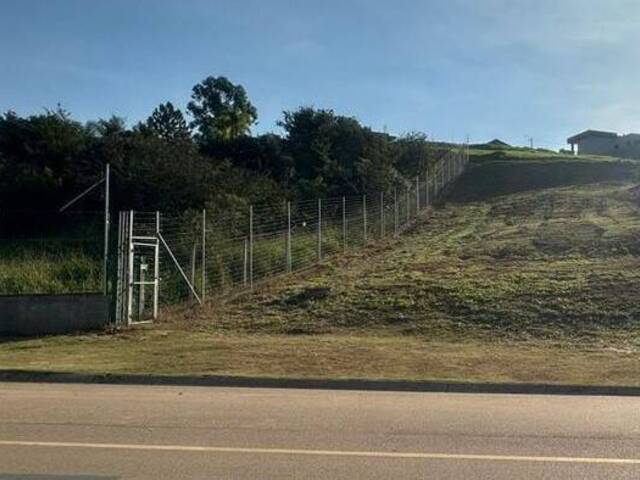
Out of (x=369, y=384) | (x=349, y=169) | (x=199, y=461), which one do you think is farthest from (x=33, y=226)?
(x=199, y=461)

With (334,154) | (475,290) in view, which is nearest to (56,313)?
(475,290)

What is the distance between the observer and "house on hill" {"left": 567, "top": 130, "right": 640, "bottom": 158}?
9365 cm

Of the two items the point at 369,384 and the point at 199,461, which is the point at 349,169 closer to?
the point at 369,384

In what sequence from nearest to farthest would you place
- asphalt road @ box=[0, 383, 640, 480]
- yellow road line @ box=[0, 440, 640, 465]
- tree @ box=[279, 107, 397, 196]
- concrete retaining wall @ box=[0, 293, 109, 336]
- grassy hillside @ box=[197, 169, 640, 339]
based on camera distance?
asphalt road @ box=[0, 383, 640, 480] → yellow road line @ box=[0, 440, 640, 465] → grassy hillside @ box=[197, 169, 640, 339] → concrete retaining wall @ box=[0, 293, 109, 336] → tree @ box=[279, 107, 397, 196]

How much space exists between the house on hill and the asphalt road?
86755 mm

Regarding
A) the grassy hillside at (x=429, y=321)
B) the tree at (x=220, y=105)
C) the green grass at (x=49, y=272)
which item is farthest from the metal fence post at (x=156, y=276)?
the tree at (x=220, y=105)

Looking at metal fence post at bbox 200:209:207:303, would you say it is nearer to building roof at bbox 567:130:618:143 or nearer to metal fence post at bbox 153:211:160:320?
metal fence post at bbox 153:211:160:320

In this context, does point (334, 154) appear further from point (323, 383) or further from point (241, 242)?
point (323, 383)

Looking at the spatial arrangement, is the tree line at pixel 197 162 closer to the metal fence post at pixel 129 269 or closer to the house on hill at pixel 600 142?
the metal fence post at pixel 129 269

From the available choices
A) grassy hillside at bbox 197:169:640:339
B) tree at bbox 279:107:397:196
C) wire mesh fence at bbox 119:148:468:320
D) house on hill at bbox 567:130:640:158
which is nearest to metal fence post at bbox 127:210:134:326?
wire mesh fence at bbox 119:148:468:320

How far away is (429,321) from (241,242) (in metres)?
7.19

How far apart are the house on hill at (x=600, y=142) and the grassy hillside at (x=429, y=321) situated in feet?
217

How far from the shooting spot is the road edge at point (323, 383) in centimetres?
1189

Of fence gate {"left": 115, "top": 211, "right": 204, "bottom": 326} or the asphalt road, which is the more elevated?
fence gate {"left": 115, "top": 211, "right": 204, "bottom": 326}
